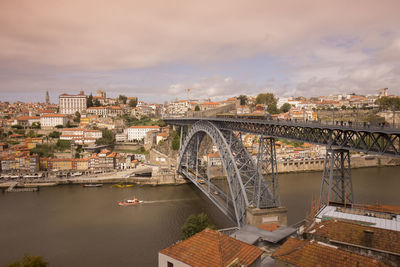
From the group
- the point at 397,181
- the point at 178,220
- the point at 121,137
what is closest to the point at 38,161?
the point at 121,137

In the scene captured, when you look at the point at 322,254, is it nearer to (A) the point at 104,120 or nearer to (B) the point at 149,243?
(B) the point at 149,243

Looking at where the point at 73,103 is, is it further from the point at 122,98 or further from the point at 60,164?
the point at 60,164

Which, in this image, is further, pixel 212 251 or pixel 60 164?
pixel 60 164

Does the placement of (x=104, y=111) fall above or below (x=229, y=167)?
above

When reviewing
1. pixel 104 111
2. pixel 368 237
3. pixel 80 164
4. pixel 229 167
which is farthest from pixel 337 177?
pixel 104 111

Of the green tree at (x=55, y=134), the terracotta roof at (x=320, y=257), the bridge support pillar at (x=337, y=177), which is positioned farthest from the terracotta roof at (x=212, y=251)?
the green tree at (x=55, y=134)

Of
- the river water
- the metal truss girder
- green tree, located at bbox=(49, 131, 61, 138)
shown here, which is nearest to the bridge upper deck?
the metal truss girder

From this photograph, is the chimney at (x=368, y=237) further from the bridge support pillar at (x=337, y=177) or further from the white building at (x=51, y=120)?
the white building at (x=51, y=120)
